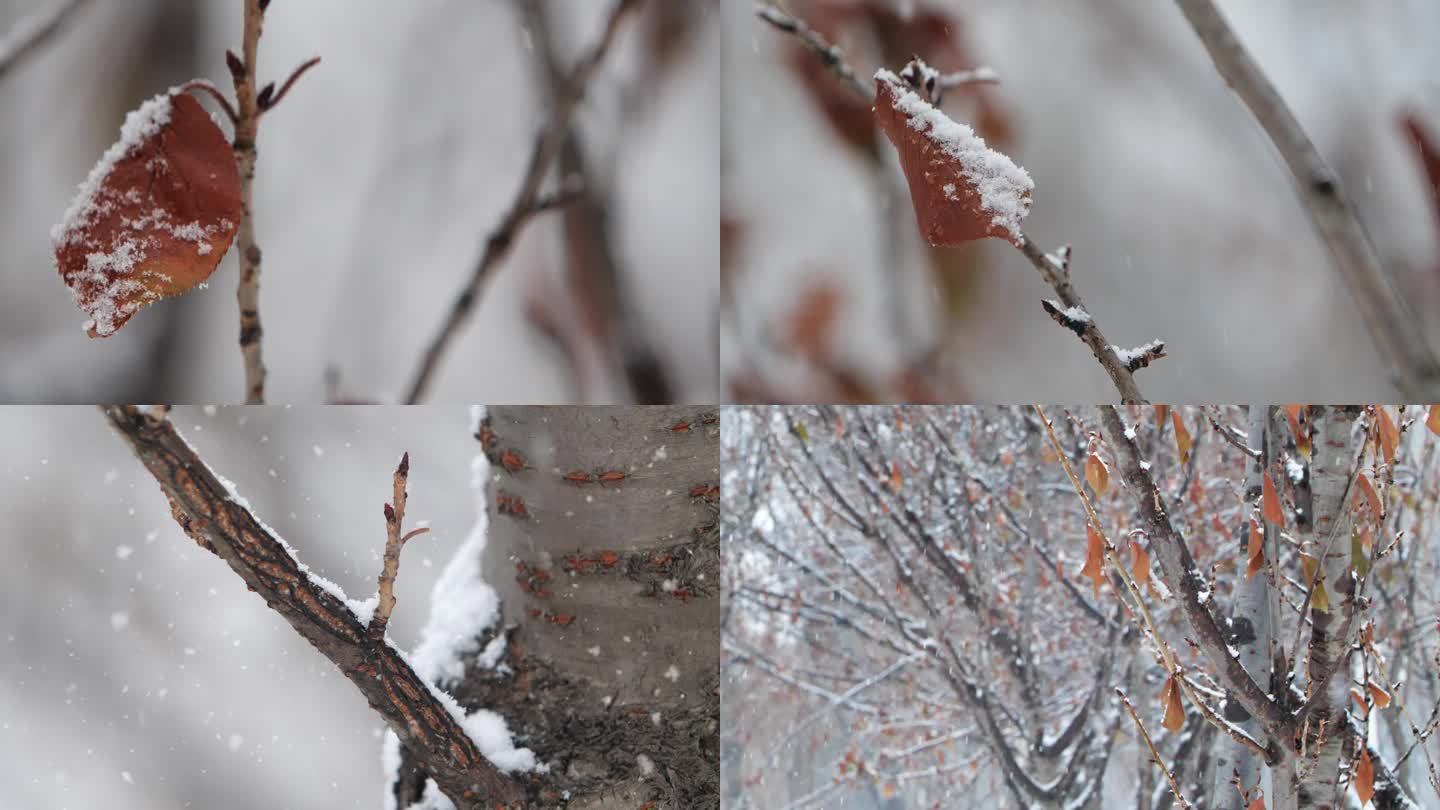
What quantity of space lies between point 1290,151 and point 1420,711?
0.63m

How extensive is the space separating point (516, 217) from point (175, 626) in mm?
518

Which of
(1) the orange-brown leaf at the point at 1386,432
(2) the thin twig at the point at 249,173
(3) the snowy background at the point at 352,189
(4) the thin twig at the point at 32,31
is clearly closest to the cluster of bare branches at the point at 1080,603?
(1) the orange-brown leaf at the point at 1386,432

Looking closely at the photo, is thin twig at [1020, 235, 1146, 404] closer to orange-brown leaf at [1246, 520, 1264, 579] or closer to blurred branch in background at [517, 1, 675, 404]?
orange-brown leaf at [1246, 520, 1264, 579]

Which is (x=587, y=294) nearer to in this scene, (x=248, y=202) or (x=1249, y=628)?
(x=248, y=202)

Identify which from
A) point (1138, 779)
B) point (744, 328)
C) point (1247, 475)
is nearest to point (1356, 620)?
point (1247, 475)

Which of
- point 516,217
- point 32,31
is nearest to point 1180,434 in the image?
point 516,217

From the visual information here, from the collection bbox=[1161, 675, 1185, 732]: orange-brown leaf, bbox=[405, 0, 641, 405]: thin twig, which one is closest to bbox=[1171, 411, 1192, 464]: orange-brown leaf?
bbox=[1161, 675, 1185, 732]: orange-brown leaf

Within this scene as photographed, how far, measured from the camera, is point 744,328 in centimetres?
88

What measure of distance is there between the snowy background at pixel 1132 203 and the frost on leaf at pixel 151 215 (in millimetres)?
432

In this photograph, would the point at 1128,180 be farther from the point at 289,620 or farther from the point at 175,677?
the point at 175,677

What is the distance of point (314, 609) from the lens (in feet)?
2.52

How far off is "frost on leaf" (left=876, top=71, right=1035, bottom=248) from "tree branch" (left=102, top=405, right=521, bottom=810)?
595 millimetres

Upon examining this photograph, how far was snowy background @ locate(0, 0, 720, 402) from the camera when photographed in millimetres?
834

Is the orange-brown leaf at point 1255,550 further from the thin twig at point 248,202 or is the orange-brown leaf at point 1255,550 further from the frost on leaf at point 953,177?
the thin twig at point 248,202
